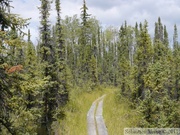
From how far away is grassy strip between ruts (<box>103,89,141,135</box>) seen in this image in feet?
70.6

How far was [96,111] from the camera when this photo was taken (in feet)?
97.6

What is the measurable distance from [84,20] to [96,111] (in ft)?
110

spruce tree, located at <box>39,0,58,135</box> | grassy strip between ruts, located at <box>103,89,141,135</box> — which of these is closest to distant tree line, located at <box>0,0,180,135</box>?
spruce tree, located at <box>39,0,58,135</box>

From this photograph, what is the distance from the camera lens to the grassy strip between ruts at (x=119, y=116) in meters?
21.5

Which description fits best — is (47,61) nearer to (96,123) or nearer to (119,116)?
(96,123)

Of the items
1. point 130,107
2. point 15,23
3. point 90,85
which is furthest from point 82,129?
point 90,85

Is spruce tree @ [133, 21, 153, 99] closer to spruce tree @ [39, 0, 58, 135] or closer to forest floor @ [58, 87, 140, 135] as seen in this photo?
forest floor @ [58, 87, 140, 135]

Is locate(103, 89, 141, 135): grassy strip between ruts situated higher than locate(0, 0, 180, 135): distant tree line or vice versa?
locate(0, 0, 180, 135): distant tree line

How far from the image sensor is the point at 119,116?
2708cm

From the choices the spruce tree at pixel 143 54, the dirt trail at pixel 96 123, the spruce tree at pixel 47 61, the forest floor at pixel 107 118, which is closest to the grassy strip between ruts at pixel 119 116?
the forest floor at pixel 107 118

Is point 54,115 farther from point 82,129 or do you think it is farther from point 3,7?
point 3,7

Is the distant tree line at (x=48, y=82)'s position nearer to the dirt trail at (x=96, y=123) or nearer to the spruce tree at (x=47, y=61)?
the spruce tree at (x=47, y=61)

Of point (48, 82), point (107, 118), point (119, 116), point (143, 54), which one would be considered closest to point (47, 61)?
point (48, 82)

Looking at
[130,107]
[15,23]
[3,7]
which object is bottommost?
[130,107]
